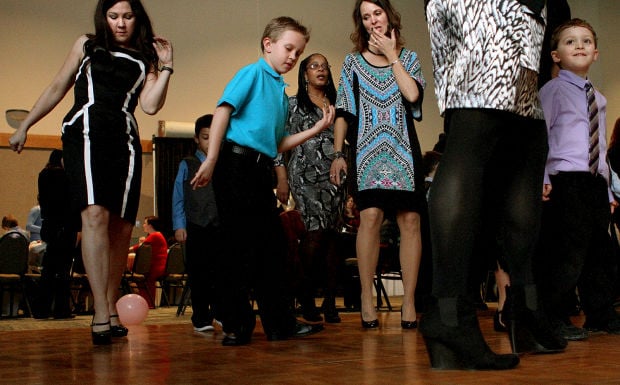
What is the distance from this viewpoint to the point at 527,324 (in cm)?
199

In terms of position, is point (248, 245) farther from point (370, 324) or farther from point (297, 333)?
point (370, 324)

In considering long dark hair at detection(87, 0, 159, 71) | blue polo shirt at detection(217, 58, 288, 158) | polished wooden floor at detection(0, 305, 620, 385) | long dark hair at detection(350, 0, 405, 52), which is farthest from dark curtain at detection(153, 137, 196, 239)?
blue polo shirt at detection(217, 58, 288, 158)

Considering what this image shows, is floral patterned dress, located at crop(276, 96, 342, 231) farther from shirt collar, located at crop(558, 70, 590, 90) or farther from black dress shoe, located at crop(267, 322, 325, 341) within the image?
shirt collar, located at crop(558, 70, 590, 90)

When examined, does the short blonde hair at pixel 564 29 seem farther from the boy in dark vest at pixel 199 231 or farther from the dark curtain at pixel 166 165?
the dark curtain at pixel 166 165

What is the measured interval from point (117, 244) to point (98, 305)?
0.39 metres

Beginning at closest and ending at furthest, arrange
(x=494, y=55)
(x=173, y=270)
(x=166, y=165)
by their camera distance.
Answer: (x=494, y=55)
(x=173, y=270)
(x=166, y=165)

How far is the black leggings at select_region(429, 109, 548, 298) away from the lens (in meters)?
1.86

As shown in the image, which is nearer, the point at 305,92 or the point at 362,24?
the point at 362,24

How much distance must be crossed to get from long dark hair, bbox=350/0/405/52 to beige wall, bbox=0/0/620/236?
8.00 m

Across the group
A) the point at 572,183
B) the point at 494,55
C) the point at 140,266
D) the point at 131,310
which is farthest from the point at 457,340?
the point at 140,266

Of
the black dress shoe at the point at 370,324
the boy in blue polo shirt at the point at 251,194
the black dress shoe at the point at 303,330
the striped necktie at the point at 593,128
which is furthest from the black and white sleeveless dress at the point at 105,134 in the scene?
the striped necktie at the point at 593,128

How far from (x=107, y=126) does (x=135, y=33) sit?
426 millimetres

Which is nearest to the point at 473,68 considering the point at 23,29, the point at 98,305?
the point at 98,305

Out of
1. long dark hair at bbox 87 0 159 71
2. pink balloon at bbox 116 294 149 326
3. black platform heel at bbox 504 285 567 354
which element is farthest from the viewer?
pink balloon at bbox 116 294 149 326
